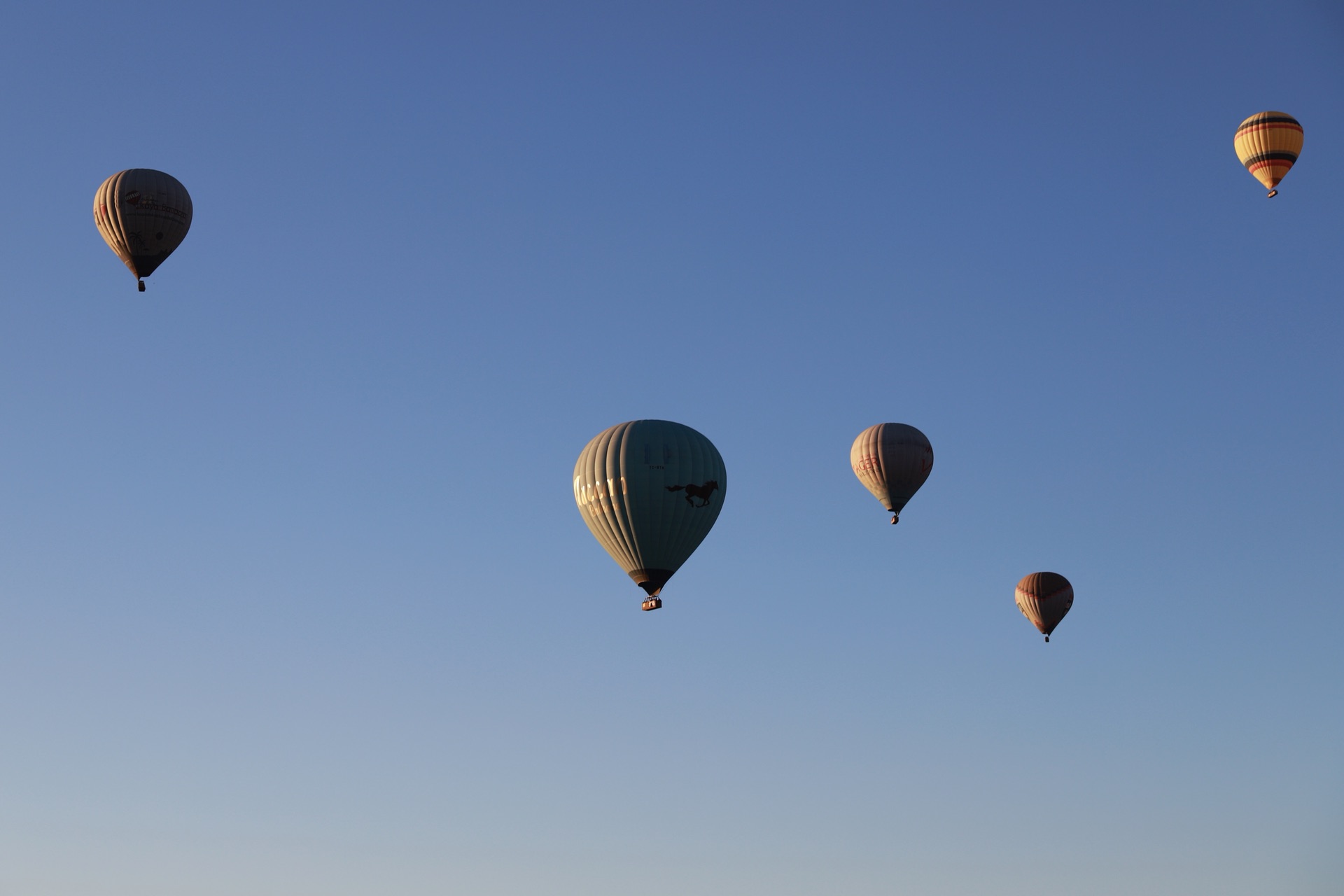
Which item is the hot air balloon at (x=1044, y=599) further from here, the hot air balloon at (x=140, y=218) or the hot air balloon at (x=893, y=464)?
the hot air balloon at (x=140, y=218)

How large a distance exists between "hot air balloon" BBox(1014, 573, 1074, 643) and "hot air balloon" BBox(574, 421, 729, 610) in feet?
A: 81.6

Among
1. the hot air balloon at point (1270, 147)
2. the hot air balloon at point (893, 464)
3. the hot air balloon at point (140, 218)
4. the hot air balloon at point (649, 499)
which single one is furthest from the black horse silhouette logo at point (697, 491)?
the hot air balloon at point (1270, 147)

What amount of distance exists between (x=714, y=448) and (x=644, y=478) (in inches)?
154

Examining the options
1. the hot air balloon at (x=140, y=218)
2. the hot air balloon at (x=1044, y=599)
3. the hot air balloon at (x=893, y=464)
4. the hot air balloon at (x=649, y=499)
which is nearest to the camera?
the hot air balloon at (x=649, y=499)

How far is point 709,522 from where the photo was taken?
6338 centimetres

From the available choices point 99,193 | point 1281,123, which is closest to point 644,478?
point 99,193

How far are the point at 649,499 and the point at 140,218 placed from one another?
73.9 feet

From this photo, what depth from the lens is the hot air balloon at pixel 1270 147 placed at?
77.3m

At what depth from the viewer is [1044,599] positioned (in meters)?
82.1

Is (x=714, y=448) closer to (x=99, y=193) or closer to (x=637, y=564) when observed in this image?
(x=637, y=564)

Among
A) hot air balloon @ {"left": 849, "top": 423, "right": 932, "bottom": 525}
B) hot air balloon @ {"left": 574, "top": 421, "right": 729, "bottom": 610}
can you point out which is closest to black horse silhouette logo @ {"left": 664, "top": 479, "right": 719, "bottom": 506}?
hot air balloon @ {"left": 574, "top": 421, "right": 729, "bottom": 610}

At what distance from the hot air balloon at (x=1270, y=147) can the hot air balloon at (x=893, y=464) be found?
19.2 meters

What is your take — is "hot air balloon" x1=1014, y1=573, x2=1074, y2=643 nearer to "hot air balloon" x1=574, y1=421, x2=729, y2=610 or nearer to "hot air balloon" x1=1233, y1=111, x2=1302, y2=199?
"hot air balloon" x1=1233, y1=111, x2=1302, y2=199

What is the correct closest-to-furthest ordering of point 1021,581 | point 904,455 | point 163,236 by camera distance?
1. point 163,236
2. point 904,455
3. point 1021,581
